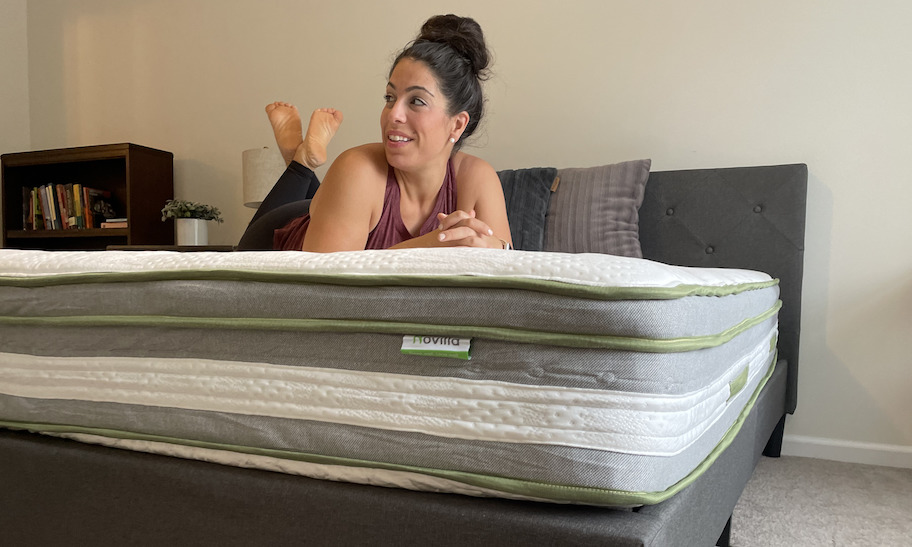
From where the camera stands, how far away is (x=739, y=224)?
2240 millimetres

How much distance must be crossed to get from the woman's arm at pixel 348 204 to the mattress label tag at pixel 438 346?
805 millimetres

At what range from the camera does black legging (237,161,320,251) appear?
2.15 m

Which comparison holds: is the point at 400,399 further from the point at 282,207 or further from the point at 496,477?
the point at 282,207

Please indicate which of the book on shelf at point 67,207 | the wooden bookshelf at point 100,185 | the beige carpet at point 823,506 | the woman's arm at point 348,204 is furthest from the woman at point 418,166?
the book on shelf at point 67,207

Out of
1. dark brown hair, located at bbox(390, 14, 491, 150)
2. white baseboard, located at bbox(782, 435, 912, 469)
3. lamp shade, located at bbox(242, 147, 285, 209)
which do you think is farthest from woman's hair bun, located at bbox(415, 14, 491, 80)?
white baseboard, located at bbox(782, 435, 912, 469)

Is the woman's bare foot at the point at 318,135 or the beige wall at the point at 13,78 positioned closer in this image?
the woman's bare foot at the point at 318,135

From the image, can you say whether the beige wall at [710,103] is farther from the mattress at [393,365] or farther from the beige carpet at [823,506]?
the mattress at [393,365]

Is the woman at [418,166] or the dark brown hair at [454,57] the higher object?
the dark brown hair at [454,57]

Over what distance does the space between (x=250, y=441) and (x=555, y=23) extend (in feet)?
8.02

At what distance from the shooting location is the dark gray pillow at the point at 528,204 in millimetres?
2285

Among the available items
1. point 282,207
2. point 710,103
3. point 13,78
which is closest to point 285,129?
point 282,207

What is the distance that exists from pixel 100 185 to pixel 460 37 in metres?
3.27

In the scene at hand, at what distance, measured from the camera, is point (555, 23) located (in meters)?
2.72

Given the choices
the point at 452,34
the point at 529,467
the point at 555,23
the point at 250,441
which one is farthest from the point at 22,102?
the point at 529,467
